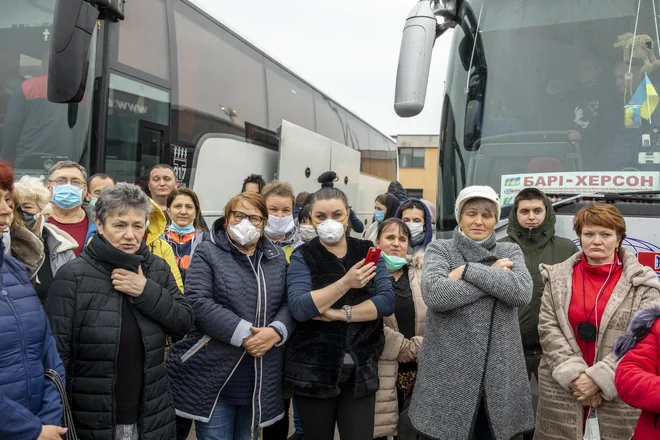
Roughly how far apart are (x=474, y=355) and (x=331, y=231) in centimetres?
99

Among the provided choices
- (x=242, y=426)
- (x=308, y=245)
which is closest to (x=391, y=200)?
(x=308, y=245)

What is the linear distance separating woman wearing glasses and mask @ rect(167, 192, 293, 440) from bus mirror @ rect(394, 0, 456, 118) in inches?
69.6

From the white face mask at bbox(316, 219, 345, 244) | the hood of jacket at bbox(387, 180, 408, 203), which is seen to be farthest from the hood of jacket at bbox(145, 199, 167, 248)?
the hood of jacket at bbox(387, 180, 408, 203)

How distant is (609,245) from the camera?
285cm

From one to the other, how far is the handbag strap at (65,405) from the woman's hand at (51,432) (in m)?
0.11

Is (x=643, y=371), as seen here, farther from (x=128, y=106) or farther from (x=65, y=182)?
(x=128, y=106)

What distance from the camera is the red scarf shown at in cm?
281

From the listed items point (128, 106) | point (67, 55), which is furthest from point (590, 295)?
point (128, 106)

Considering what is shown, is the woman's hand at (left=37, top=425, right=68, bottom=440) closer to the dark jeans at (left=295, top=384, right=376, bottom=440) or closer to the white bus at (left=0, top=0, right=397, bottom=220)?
the dark jeans at (left=295, top=384, right=376, bottom=440)

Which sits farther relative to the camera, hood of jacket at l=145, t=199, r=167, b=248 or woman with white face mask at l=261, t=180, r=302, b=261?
woman with white face mask at l=261, t=180, r=302, b=261

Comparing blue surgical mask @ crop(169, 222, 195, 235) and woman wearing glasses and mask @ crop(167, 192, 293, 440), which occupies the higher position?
blue surgical mask @ crop(169, 222, 195, 235)

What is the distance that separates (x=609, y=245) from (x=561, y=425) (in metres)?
0.99

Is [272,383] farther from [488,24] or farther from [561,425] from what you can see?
[488,24]

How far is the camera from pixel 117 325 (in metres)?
2.39
